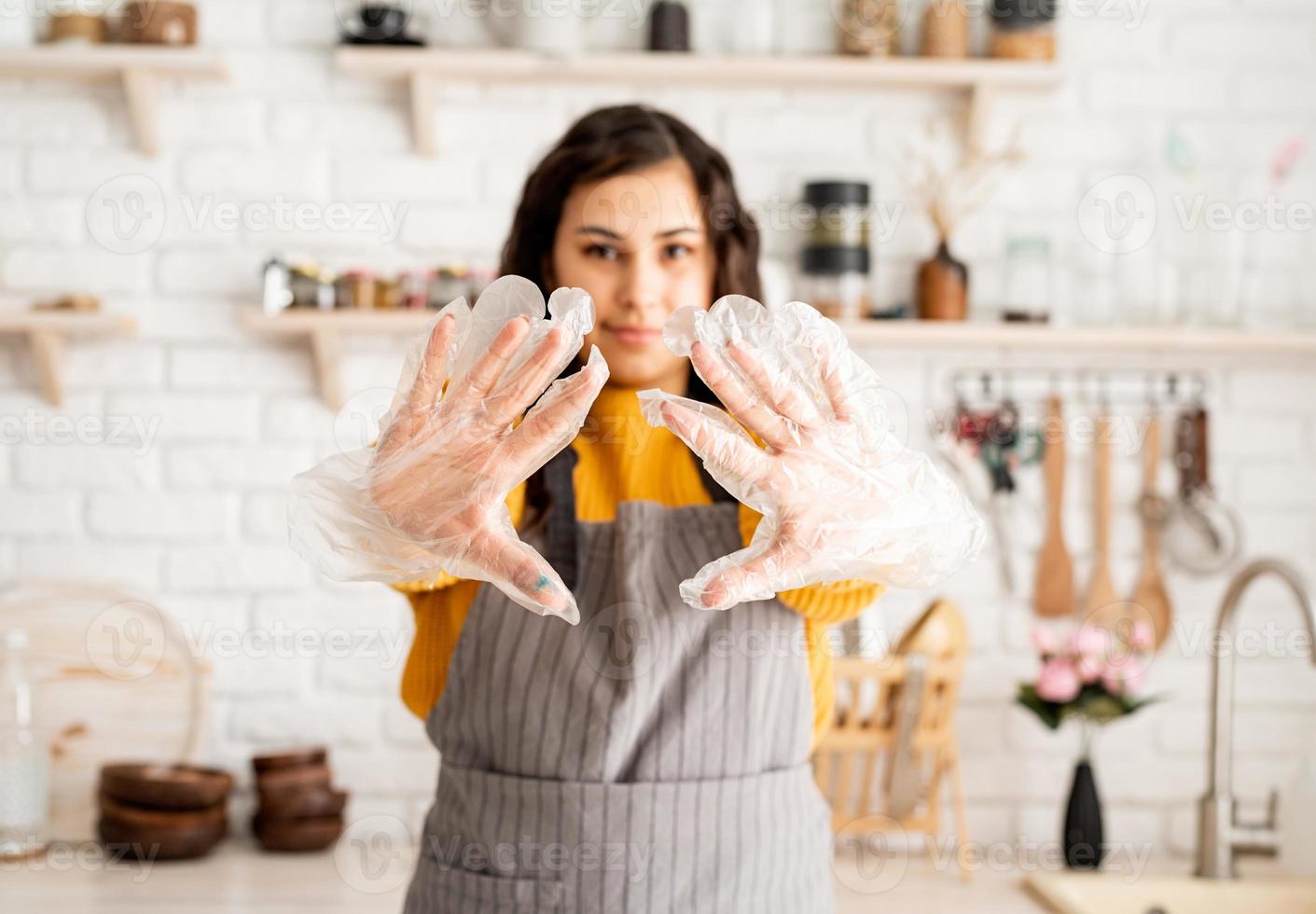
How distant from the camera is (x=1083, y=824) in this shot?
61.0 inches

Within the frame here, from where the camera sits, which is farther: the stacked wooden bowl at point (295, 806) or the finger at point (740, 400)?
the stacked wooden bowl at point (295, 806)

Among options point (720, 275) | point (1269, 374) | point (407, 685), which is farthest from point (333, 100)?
point (1269, 374)

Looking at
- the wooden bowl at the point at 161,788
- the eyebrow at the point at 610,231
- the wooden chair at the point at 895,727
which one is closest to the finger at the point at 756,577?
the eyebrow at the point at 610,231

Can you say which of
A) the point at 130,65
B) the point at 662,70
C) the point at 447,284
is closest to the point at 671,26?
the point at 662,70

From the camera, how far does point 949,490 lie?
0.79 m

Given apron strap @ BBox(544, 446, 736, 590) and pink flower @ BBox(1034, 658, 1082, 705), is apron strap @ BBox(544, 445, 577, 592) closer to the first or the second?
apron strap @ BBox(544, 446, 736, 590)

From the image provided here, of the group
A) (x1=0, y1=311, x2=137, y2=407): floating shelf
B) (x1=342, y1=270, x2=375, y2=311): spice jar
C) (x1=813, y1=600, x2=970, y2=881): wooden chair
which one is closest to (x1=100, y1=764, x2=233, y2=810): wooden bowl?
A: (x1=0, y1=311, x2=137, y2=407): floating shelf

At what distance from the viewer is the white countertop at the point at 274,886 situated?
1356 millimetres

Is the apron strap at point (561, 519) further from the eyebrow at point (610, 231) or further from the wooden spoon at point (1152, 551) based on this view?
the wooden spoon at point (1152, 551)

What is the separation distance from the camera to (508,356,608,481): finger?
0.67m

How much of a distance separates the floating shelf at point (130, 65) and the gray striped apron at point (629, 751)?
0.96 m

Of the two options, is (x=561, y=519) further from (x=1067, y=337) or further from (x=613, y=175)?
(x=1067, y=337)

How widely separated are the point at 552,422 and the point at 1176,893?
3.67 feet

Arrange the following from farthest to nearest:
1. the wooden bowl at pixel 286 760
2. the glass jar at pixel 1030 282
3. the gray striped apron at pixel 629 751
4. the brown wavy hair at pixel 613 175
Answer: the glass jar at pixel 1030 282 → the wooden bowl at pixel 286 760 → the brown wavy hair at pixel 613 175 → the gray striped apron at pixel 629 751
